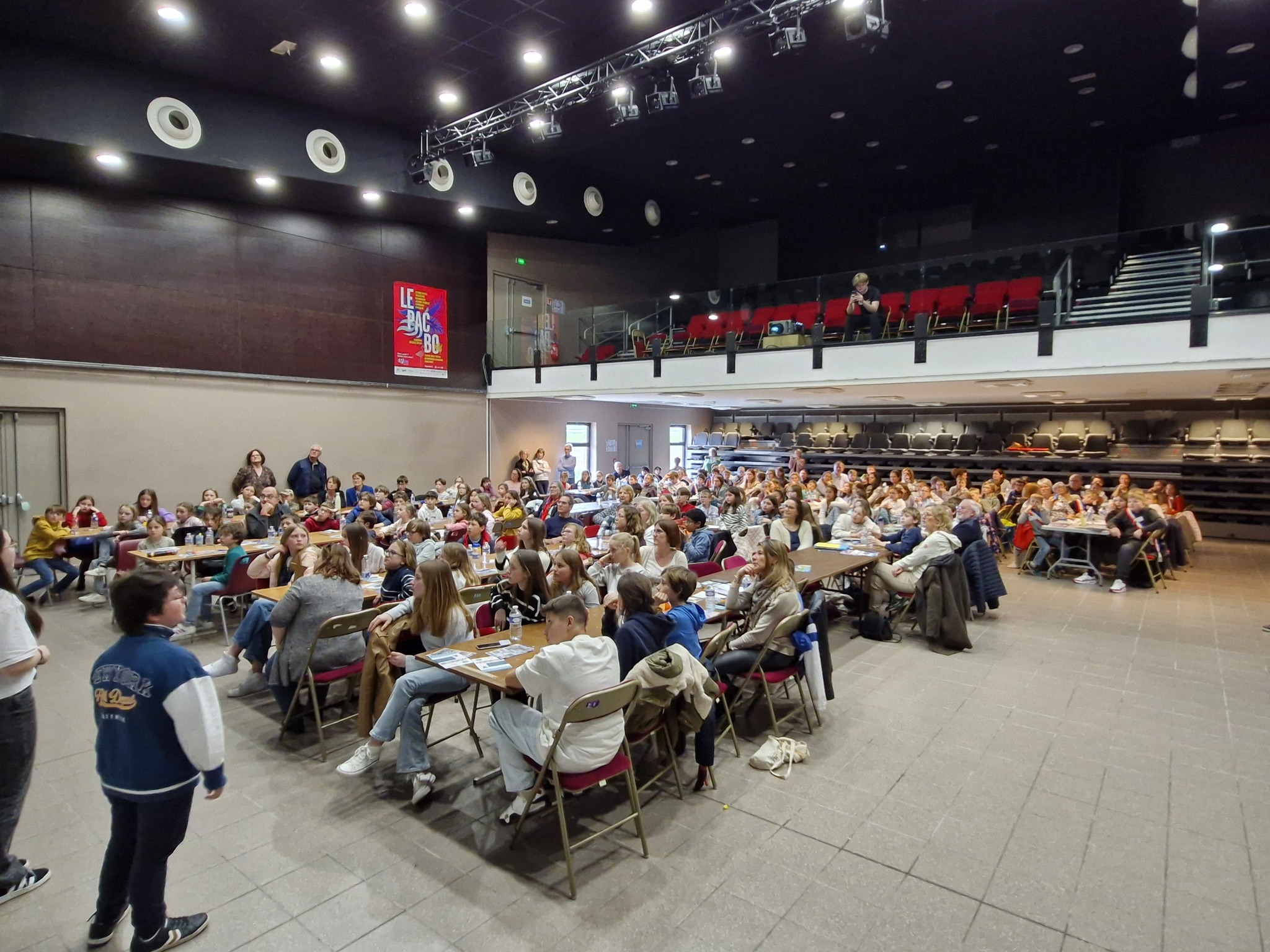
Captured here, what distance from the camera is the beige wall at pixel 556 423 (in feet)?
51.9

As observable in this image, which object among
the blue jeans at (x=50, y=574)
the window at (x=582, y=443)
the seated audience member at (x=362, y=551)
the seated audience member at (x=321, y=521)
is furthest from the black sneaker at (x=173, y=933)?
the window at (x=582, y=443)

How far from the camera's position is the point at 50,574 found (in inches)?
288

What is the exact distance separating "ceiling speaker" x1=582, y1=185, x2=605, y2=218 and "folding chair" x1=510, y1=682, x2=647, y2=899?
1344cm

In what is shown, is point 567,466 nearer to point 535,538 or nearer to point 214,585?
point 214,585

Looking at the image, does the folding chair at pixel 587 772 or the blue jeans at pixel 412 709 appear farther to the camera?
the blue jeans at pixel 412 709

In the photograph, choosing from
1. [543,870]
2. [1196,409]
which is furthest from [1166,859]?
[1196,409]

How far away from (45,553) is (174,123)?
19.9 feet

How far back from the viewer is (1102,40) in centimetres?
891

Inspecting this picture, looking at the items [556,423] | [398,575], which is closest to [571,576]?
[398,575]

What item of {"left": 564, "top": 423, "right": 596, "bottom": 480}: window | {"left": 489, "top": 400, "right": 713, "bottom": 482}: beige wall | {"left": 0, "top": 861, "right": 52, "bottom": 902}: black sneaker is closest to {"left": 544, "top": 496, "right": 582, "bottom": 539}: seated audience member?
{"left": 0, "top": 861, "right": 52, "bottom": 902}: black sneaker

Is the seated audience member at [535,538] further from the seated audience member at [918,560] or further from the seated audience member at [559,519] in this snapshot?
the seated audience member at [918,560]

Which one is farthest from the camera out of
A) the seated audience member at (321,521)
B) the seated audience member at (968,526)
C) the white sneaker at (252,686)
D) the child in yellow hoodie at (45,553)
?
the seated audience member at (321,521)

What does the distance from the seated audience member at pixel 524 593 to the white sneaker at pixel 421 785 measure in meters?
0.94

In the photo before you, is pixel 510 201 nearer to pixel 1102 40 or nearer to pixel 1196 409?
pixel 1102 40
